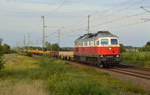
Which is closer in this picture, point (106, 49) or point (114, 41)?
point (106, 49)

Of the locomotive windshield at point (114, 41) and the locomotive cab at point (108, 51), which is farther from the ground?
the locomotive windshield at point (114, 41)

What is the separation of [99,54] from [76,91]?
56.1 feet

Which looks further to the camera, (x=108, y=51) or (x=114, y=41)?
(x=114, y=41)

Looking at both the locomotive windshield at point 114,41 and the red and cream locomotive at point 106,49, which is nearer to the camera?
the red and cream locomotive at point 106,49

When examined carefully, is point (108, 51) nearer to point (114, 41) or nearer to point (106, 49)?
point (106, 49)

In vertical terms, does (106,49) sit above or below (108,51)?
above

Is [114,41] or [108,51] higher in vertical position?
[114,41]

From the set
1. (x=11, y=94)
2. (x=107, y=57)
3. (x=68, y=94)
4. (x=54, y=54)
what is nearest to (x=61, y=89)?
(x=68, y=94)

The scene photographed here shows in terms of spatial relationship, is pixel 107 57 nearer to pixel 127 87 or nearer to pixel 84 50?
pixel 84 50

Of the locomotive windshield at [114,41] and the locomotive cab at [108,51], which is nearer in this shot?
the locomotive cab at [108,51]

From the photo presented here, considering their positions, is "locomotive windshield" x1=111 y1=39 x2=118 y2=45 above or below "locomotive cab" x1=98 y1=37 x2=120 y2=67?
above

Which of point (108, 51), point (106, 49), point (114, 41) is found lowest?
point (108, 51)

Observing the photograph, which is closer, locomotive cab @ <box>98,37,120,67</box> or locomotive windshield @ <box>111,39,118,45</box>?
locomotive cab @ <box>98,37,120,67</box>

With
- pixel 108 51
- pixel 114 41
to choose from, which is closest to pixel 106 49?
pixel 108 51
